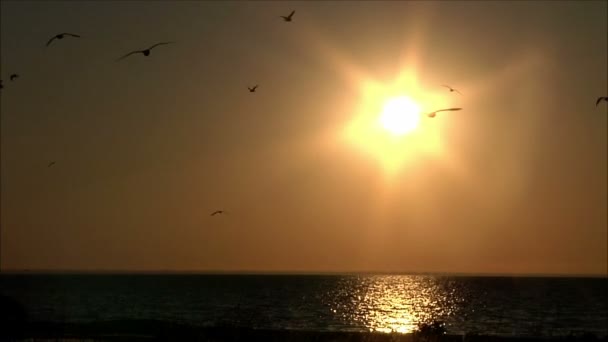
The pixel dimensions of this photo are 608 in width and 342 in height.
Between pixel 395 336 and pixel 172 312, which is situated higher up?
pixel 395 336

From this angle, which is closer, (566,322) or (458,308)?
(566,322)

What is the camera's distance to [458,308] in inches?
3556

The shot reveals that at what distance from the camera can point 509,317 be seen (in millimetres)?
78750

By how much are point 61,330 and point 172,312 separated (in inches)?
1761

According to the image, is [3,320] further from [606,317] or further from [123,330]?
[606,317]

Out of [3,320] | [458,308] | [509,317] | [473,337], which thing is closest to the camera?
[473,337]

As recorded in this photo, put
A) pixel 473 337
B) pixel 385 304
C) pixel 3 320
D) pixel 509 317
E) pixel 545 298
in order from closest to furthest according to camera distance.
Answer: pixel 473 337
pixel 3 320
pixel 509 317
pixel 385 304
pixel 545 298

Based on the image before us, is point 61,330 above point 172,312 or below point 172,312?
above

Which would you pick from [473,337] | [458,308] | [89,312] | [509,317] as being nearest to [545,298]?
[458,308]

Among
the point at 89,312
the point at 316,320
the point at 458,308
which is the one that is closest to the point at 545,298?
the point at 458,308

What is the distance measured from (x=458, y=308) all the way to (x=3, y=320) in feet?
197

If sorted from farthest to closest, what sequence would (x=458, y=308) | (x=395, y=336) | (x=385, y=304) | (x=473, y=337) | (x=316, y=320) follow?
(x=385, y=304) < (x=458, y=308) < (x=316, y=320) < (x=473, y=337) < (x=395, y=336)

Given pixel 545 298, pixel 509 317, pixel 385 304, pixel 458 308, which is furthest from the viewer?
pixel 545 298

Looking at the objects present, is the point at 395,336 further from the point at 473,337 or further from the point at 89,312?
the point at 89,312
